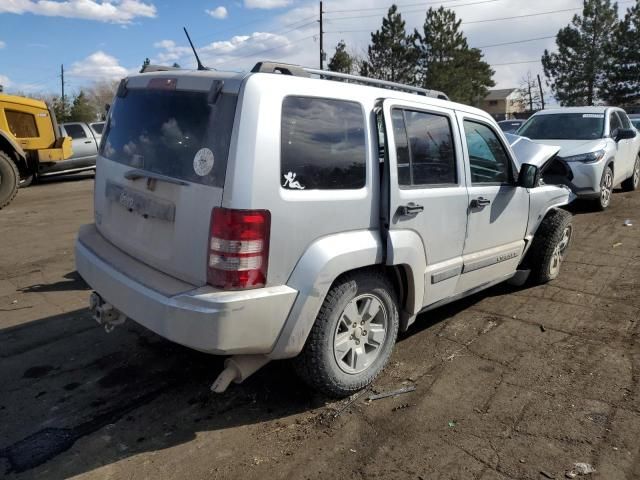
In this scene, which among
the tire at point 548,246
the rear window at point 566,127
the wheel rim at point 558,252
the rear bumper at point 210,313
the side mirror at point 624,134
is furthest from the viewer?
the rear window at point 566,127

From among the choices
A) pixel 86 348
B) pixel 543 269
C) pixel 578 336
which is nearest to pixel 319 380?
pixel 86 348

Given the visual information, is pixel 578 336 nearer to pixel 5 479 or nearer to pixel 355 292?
pixel 355 292

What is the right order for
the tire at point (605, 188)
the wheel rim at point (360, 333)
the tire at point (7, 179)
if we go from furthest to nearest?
the tire at point (7, 179)
the tire at point (605, 188)
the wheel rim at point (360, 333)

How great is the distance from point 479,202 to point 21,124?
11560 millimetres

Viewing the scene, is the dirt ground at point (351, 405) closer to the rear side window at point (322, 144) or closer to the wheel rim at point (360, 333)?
the wheel rim at point (360, 333)

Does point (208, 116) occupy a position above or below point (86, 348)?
above

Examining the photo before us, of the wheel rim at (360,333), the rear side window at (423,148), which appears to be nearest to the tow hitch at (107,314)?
the wheel rim at (360,333)

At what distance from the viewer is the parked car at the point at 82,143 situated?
15531mm

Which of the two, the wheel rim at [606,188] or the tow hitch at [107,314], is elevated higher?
the wheel rim at [606,188]

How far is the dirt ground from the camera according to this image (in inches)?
104

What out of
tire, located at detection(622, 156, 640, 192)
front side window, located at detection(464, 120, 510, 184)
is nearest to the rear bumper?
front side window, located at detection(464, 120, 510, 184)

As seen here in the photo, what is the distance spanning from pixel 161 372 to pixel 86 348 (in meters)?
0.76

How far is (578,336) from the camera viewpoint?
4.11 m

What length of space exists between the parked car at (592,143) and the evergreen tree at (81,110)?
148 ft
